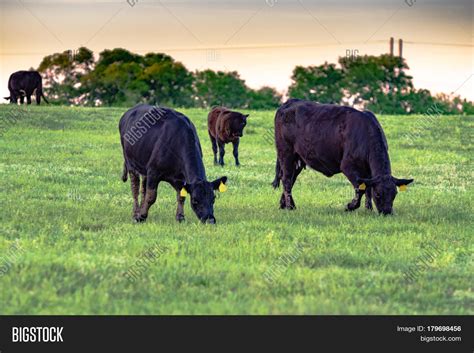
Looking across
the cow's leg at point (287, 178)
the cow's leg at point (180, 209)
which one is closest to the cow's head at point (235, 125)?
the cow's leg at point (287, 178)

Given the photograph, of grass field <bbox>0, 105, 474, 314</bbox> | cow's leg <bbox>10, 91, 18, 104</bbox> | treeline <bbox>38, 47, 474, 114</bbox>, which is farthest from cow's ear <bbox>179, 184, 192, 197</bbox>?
treeline <bbox>38, 47, 474, 114</bbox>

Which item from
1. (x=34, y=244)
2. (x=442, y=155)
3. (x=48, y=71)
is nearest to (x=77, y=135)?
(x=442, y=155)

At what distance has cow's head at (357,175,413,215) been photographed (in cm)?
1795

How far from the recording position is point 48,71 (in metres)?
84.8

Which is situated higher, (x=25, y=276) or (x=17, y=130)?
(x=17, y=130)

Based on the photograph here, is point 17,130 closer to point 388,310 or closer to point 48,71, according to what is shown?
point 388,310

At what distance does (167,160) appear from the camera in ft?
56.5

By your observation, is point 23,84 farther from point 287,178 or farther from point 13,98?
point 287,178

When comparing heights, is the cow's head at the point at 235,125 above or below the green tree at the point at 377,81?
below

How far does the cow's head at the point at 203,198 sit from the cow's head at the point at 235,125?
1618cm

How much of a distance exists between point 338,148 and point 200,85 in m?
67.4

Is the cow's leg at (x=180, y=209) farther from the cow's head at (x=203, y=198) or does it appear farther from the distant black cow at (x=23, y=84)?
the distant black cow at (x=23, y=84)

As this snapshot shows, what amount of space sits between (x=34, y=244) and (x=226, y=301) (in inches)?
188

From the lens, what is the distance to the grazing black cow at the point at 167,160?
1639 centimetres
